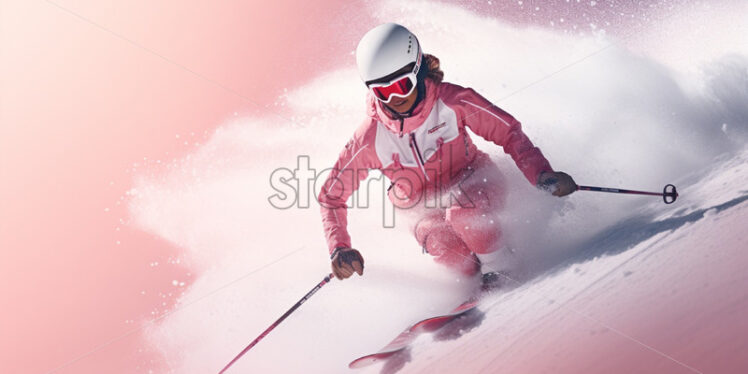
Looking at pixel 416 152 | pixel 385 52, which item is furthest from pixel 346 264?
pixel 385 52

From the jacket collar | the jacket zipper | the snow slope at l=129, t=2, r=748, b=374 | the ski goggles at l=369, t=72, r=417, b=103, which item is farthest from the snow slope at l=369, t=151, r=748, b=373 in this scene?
the ski goggles at l=369, t=72, r=417, b=103

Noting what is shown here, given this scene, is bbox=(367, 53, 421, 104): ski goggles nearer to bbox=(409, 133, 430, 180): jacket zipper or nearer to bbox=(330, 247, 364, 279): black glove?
bbox=(409, 133, 430, 180): jacket zipper

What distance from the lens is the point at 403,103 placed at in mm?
2334

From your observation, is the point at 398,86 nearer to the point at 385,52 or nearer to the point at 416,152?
the point at 385,52

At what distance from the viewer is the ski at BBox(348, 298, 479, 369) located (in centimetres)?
249

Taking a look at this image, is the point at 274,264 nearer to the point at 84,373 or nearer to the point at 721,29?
the point at 84,373

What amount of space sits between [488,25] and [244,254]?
7.78 feet

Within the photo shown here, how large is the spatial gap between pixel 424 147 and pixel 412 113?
222 mm

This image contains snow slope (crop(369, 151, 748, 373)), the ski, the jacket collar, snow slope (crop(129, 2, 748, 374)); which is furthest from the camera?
the ski

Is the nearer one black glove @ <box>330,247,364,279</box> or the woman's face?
the woman's face

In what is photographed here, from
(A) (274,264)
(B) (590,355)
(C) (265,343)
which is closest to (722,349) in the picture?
(B) (590,355)

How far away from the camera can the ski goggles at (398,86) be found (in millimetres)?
2279

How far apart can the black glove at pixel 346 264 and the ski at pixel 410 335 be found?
380 millimetres

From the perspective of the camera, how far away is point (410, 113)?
2.36 m
